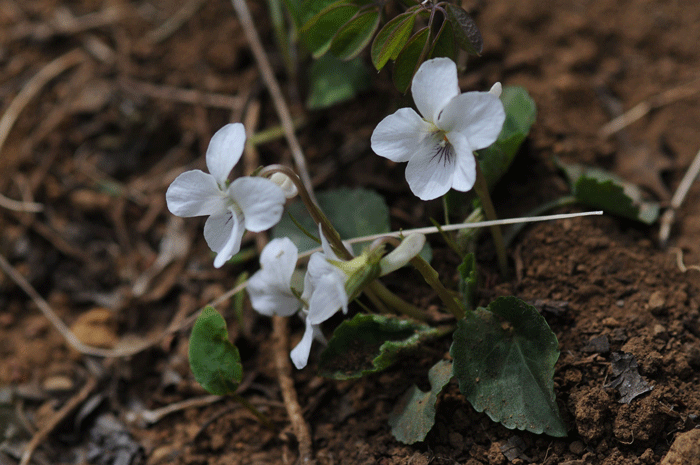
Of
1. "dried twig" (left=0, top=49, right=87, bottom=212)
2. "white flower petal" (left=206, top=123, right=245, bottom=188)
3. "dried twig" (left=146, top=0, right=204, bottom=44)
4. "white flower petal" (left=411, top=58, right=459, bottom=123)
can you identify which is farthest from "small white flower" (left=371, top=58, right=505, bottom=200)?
"dried twig" (left=146, top=0, right=204, bottom=44)

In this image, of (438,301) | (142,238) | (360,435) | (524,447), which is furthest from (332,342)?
(142,238)

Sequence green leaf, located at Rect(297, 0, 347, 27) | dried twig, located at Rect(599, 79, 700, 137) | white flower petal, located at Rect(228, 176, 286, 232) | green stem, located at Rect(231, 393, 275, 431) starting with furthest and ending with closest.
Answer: dried twig, located at Rect(599, 79, 700, 137) → green leaf, located at Rect(297, 0, 347, 27) → green stem, located at Rect(231, 393, 275, 431) → white flower petal, located at Rect(228, 176, 286, 232)

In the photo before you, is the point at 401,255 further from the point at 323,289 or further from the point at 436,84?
the point at 436,84

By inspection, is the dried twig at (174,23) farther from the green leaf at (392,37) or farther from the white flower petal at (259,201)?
the white flower petal at (259,201)

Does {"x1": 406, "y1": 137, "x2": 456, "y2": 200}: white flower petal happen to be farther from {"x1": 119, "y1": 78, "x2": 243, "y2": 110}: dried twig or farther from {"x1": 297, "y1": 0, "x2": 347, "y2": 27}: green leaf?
{"x1": 119, "y1": 78, "x2": 243, "y2": 110}: dried twig

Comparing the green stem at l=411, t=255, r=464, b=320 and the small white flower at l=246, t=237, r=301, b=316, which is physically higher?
the small white flower at l=246, t=237, r=301, b=316

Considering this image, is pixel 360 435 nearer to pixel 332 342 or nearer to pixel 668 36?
pixel 332 342

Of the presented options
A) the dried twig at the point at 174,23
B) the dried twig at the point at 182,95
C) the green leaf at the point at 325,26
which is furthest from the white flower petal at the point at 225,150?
the dried twig at the point at 174,23
